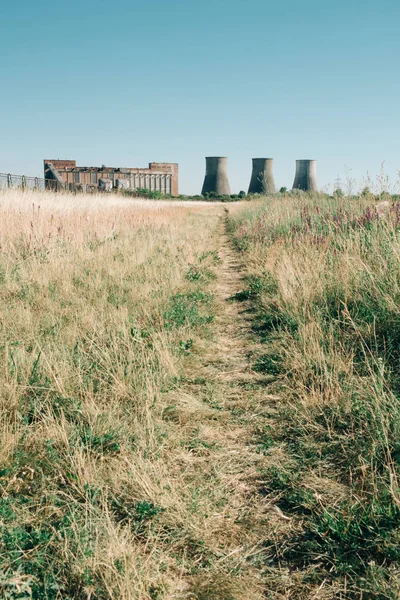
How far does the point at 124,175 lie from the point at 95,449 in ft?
136

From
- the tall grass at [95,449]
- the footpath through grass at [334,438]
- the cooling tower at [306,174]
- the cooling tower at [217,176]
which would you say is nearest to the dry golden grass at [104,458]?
the tall grass at [95,449]

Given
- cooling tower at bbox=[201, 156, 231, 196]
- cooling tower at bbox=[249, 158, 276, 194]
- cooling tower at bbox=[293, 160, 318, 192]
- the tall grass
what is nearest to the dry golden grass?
the tall grass

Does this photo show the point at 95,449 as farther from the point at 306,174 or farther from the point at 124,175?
the point at 306,174

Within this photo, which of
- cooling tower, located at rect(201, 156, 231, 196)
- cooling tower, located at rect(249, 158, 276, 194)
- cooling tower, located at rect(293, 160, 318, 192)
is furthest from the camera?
cooling tower, located at rect(201, 156, 231, 196)

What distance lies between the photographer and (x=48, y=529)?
1.86 meters

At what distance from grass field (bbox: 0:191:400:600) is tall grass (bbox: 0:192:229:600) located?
0.01m

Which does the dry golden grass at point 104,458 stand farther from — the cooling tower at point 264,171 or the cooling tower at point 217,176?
the cooling tower at point 217,176

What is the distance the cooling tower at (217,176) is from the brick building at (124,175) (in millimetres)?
5285

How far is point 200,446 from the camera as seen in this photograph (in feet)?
8.32

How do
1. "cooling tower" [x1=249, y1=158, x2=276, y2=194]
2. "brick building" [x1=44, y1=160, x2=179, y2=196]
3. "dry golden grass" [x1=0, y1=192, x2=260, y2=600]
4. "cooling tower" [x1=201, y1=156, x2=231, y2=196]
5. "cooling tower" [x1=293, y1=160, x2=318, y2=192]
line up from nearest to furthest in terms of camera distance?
"dry golden grass" [x1=0, y1=192, x2=260, y2=600]
"brick building" [x1=44, y1=160, x2=179, y2=196]
"cooling tower" [x1=293, y1=160, x2=318, y2=192]
"cooling tower" [x1=249, y1=158, x2=276, y2=194]
"cooling tower" [x1=201, y1=156, x2=231, y2=196]

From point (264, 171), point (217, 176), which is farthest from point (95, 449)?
point (217, 176)

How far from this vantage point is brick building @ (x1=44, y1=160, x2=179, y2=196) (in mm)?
38562

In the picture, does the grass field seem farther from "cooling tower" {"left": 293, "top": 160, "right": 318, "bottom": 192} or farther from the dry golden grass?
"cooling tower" {"left": 293, "top": 160, "right": 318, "bottom": 192}

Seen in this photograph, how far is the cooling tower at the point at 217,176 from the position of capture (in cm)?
5044
